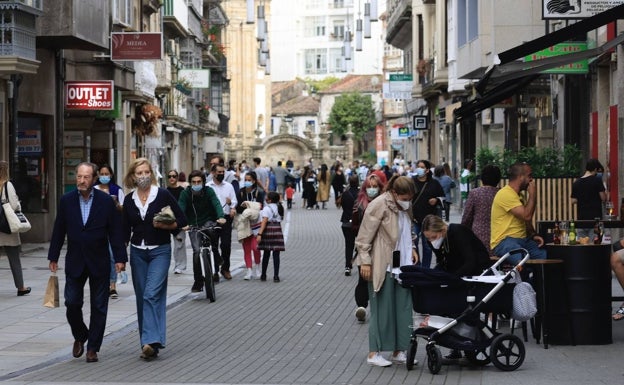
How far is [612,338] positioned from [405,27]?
176 ft

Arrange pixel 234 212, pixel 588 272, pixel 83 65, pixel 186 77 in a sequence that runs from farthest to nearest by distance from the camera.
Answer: pixel 186 77
pixel 83 65
pixel 234 212
pixel 588 272

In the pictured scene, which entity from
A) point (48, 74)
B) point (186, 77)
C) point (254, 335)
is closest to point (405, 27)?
point (186, 77)

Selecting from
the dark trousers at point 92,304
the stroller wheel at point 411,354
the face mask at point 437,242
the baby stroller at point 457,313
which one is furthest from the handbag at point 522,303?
the dark trousers at point 92,304

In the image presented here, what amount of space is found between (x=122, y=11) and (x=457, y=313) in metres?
26.9

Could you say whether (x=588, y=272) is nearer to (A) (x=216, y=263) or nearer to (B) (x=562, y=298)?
(B) (x=562, y=298)

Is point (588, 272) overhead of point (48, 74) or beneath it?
beneath

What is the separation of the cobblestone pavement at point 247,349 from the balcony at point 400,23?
141 feet

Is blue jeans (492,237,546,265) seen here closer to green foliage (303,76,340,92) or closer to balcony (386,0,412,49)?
balcony (386,0,412,49)

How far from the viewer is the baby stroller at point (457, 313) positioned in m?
11.5

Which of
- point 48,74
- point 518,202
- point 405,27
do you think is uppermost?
point 405,27

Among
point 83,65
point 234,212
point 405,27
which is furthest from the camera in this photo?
point 405,27

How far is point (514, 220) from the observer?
542 inches

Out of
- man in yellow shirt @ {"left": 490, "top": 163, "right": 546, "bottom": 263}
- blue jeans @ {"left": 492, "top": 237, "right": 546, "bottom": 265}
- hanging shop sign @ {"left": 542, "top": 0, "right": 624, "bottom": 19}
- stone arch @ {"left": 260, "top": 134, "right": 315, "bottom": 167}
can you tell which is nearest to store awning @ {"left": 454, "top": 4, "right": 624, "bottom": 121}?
hanging shop sign @ {"left": 542, "top": 0, "right": 624, "bottom": 19}

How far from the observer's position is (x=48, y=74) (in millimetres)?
29828
